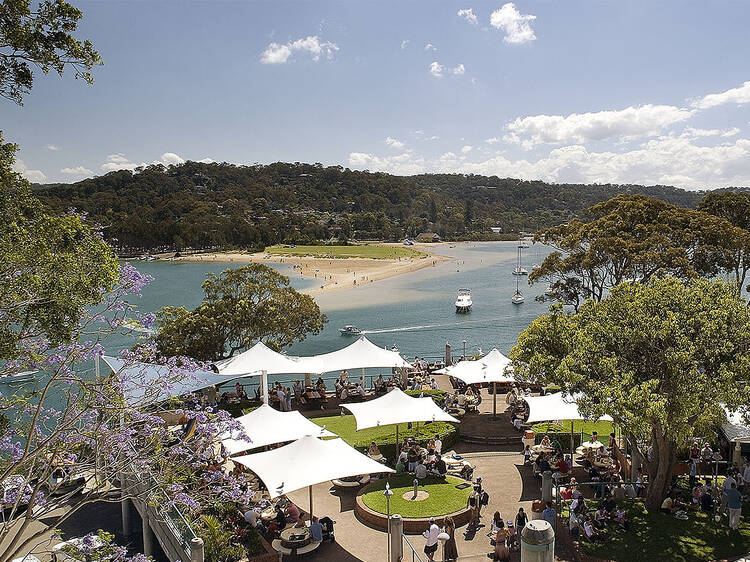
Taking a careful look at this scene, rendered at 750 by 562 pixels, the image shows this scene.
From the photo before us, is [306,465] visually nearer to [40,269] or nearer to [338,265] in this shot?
[40,269]

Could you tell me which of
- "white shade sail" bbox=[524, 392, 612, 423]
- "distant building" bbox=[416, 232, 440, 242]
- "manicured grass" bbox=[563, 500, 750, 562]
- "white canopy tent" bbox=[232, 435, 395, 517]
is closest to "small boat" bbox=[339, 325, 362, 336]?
"white shade sail" bbox=[524, 392, 612, 423]

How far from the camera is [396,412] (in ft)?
55.0

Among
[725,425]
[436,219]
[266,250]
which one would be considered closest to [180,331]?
[725,425]

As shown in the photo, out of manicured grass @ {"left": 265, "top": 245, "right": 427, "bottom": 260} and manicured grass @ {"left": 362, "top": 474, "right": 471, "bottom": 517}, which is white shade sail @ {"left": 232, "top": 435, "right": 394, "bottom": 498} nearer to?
manicured grass @ {"left": 362, "top": 474, "right": 471, "bottom": 517}

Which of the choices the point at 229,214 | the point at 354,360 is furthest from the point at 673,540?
the point at 229,214

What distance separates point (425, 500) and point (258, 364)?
30.0 ft

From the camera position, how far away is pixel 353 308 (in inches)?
2650

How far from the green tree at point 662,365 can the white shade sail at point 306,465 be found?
477cm

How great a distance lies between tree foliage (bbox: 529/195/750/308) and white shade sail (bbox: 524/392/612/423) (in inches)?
479

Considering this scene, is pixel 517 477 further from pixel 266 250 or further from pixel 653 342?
pixel 266 250

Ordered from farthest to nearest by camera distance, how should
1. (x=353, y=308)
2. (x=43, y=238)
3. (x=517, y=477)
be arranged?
(x=353, y=308), (x=517, y=477), (x=43, y=238)

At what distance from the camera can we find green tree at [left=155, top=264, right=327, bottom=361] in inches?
1071

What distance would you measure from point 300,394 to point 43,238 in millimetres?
16749

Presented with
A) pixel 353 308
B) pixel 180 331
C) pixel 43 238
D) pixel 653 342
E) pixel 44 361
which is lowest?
pixel 353 308
